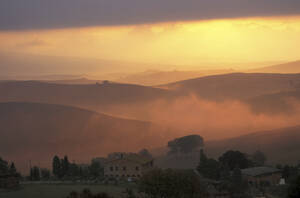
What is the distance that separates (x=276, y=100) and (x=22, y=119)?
2415 inches

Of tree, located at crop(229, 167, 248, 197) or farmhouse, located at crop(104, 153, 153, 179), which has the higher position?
farmhouse, located at crop(104, 153, 153, 179)

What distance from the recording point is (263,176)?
74.8m

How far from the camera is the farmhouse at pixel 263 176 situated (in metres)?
74.1

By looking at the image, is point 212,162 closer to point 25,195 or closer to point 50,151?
point 25,195

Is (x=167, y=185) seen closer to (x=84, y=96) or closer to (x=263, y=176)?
(x=263, y=176)

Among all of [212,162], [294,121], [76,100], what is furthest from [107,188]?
[76,100]

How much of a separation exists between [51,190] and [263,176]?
2647cm

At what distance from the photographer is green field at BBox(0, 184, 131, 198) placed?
55125 millimetres

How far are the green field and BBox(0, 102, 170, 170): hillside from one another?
36564mm

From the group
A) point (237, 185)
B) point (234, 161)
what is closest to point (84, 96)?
point (234, 161)

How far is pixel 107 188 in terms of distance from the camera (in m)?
60.2

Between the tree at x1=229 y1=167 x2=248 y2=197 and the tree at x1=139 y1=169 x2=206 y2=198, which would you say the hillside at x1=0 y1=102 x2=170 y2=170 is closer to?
the tree at x1=229 y1=167 x2=248 y2=197

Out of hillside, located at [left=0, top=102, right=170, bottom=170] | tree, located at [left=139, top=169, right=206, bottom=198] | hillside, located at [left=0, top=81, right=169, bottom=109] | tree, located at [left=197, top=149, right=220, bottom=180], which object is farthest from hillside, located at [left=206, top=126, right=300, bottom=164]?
hillside, located at [left=0, top=81, right=169, bottom=109]

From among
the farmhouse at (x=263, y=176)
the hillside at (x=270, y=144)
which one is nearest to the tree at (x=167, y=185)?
the farmhouse at (x=263, y=176)
